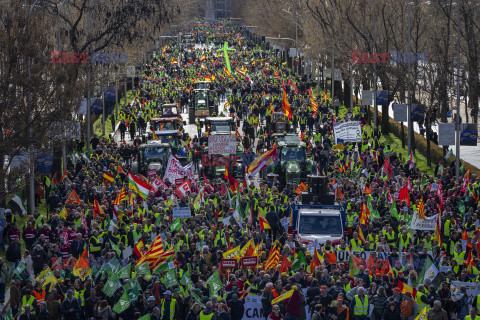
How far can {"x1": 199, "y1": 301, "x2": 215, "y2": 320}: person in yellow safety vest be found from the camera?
689 inches

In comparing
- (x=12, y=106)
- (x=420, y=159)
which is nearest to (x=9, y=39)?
(x=12, y=106)

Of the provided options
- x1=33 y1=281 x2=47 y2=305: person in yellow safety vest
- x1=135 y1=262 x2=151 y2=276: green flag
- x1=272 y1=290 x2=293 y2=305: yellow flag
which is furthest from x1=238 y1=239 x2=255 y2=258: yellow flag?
x1=33 y1=281 x2=47 y2=305: person in yellow safety vest

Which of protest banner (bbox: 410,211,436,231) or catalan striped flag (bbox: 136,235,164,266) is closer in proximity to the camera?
catalan striped flag (bbox: 136,235,164,266)

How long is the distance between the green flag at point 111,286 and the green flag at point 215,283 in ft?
5.86

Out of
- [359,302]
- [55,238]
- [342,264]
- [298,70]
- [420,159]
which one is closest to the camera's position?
[359,302]

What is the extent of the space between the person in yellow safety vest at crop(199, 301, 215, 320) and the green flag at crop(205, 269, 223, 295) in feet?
4.42

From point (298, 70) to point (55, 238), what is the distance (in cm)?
8140

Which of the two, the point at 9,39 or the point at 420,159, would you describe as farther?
the point at 420,159

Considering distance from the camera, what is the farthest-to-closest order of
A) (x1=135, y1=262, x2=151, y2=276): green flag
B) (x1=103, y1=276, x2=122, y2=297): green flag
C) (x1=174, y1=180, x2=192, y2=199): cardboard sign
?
(x1=174, y1=180, x2=192, y2=199): cardboard sign, (x1=135, y1=262, x2=151, y2=276): green flag, (x1=103, y1=276, x2=122, y2=297): green flag

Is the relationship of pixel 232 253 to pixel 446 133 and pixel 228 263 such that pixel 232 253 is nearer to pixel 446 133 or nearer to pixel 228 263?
pixel 228 263

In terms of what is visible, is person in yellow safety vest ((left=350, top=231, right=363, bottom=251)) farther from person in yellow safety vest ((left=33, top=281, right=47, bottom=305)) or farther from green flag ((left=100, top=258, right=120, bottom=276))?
person in yellow safety vest ((left=33, top=281, right=47, bottom=305))

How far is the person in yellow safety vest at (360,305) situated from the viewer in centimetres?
1817

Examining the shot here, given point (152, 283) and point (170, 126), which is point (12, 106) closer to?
point (152, 283)

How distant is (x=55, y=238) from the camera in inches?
984
